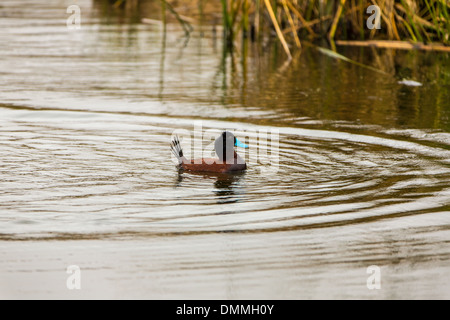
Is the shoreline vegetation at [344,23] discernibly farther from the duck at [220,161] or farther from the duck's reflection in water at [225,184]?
the duck's reflection in water at [225,184]

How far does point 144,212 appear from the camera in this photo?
6.24 metres

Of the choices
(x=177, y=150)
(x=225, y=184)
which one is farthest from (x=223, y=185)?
(x=177, y=150)

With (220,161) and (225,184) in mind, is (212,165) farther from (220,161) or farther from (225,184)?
(225,184)

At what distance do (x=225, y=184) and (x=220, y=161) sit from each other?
1.58 feet

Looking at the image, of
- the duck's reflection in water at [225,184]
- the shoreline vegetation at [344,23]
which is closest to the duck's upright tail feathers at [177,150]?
the duck's reflection in water at [225,184]

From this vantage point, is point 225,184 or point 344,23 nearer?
point 225,184

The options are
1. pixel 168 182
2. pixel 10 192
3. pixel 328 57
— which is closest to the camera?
pixel 10 192

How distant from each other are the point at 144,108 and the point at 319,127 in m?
2.30

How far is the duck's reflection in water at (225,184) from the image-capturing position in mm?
6713

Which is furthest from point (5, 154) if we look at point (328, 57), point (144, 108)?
point (328, 57)

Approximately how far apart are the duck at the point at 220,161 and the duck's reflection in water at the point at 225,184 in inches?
2.0

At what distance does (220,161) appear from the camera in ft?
25.2

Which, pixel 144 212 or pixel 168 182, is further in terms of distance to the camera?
pixel 168 182
